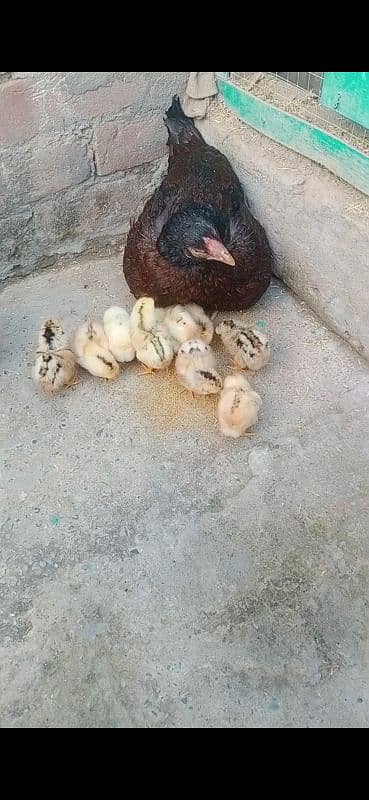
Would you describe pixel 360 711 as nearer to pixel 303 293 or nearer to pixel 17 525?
pixel 17 525

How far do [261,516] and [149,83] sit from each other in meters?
2.24

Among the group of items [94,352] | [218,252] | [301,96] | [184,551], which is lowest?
[184,551]

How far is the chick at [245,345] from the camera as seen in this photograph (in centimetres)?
282

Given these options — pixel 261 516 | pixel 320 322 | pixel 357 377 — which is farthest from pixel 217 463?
pixel 320 322

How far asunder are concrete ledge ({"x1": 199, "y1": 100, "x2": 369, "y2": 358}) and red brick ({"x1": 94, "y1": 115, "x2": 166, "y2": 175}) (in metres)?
0.25

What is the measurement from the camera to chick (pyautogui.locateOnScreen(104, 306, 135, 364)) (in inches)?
112

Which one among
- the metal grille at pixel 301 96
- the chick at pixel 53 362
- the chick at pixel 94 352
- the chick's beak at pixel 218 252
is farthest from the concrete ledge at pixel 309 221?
the chick at pixel 53 362

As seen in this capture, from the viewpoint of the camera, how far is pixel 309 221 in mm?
2941

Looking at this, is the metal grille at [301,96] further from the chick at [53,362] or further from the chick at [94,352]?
the chick at [53,362]

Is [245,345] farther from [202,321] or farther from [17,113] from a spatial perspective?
[17,113]

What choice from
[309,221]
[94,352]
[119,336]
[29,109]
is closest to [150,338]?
[119,336]

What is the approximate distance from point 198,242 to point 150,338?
47 centimetres

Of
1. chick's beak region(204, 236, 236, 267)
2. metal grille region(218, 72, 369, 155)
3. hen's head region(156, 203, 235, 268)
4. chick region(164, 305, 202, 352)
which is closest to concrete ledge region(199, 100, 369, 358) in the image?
metal grille region(218, 72, 369, 155)

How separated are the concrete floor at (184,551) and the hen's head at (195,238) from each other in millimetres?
541
